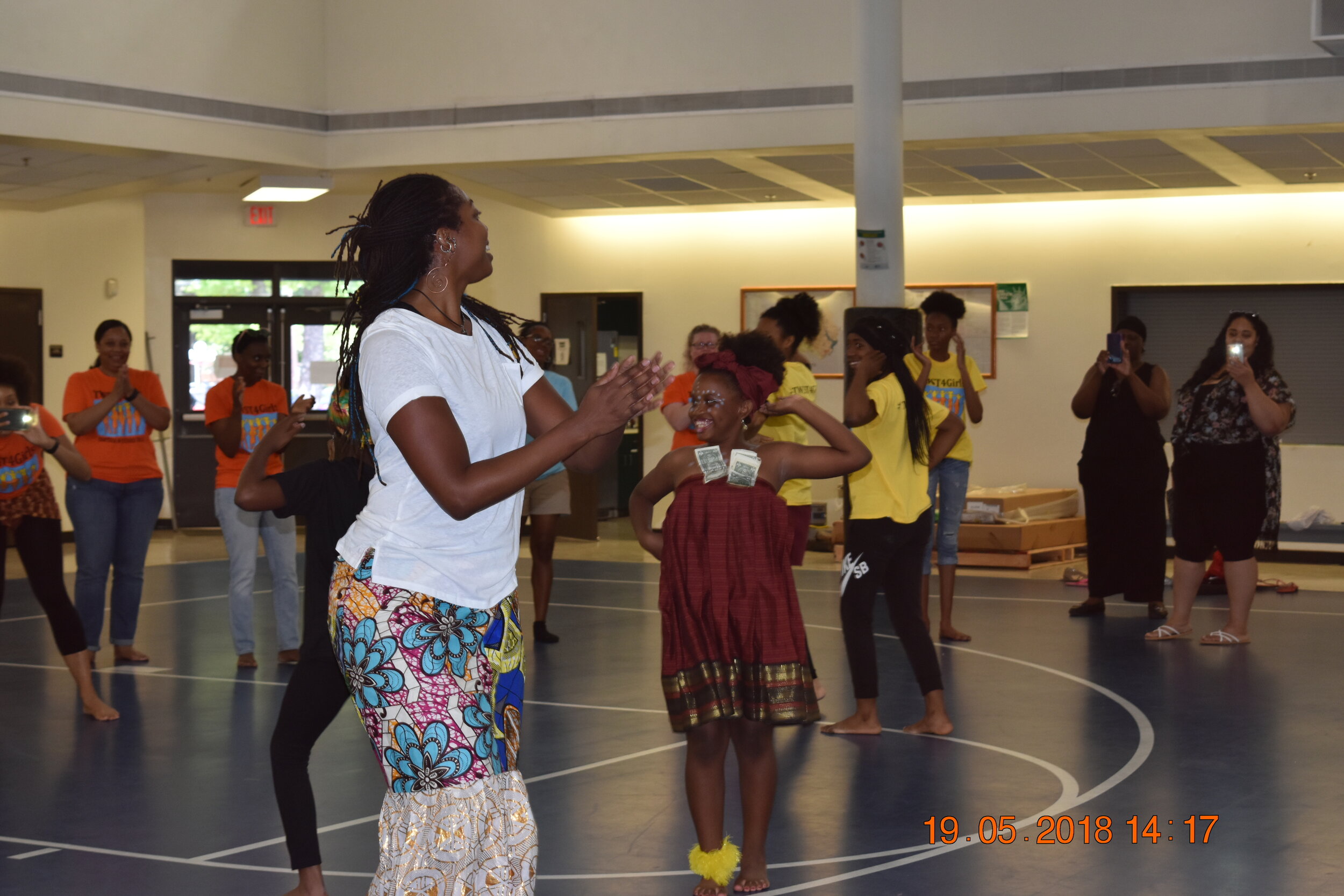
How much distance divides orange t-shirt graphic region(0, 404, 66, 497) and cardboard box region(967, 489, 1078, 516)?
7695 millimetres

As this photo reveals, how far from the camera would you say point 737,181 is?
12.7 m

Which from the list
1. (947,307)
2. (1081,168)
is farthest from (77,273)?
(947,307)

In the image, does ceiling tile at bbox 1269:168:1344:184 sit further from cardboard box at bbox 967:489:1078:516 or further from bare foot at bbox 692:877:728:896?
bare foot at bbox 692:877:728:896

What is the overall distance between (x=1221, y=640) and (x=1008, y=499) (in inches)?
170

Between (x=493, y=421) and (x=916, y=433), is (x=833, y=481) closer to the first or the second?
(x=916, y=433)

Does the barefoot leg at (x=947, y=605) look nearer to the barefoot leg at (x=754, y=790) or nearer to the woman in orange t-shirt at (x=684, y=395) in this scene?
the woman in orange t-shirt at (x=684, y=395)

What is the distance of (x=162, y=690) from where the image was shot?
7047 mm

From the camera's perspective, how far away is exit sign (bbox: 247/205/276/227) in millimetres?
14875

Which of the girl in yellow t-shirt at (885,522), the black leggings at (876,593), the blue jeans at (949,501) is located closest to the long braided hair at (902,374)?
the girl in yellow t-shirt at (885,522)

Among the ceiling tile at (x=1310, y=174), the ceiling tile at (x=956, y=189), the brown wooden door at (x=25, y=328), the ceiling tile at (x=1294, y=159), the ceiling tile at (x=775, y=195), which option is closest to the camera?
the ceiling tile at (x=1294, y=159)

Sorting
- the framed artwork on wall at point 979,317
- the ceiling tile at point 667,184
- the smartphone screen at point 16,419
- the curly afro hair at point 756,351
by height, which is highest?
the ceiling tile at point 667,184

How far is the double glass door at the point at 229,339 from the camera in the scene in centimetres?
1486

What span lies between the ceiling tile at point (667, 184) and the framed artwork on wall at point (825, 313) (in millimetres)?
1526

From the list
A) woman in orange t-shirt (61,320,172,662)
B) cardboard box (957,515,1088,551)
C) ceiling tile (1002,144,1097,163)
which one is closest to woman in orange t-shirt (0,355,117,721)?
woman in orange t-shirt (61,320,172,662)
